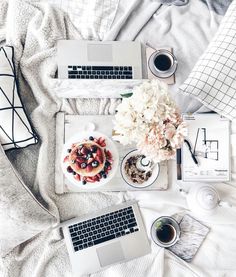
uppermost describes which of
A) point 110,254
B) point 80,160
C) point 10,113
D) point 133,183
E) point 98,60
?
point 98,60

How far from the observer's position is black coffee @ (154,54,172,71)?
4.50ft

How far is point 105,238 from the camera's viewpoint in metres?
1.30

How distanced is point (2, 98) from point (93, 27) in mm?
385

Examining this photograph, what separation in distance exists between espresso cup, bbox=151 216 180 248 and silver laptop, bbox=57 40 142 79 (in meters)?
0.46

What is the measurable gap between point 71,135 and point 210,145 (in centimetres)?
44

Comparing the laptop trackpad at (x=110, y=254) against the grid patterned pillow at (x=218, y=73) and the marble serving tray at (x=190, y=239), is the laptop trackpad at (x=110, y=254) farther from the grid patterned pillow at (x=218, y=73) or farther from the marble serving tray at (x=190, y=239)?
the grid patterned pillow at (x=218, y=73)

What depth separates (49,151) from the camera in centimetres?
135

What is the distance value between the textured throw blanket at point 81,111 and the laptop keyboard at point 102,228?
0.15ft

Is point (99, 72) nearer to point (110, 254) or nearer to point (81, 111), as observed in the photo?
point (81, 111)

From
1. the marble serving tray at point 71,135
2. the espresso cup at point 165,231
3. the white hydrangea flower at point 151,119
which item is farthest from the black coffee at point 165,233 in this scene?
the white hydrangea flower at point 151,119

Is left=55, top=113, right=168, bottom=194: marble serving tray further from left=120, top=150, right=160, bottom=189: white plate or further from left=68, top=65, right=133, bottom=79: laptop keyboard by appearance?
left=68, top=65, right=133, bottom=79: laptop keyboard

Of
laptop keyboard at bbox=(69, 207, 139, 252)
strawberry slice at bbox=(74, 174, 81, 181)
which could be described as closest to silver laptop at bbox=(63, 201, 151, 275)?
Answer: laptop keyboard at bbox=(69, 207, 139, 252)

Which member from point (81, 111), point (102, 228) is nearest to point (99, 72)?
point (81, 111)

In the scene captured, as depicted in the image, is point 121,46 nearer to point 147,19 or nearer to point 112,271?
point 147,19
